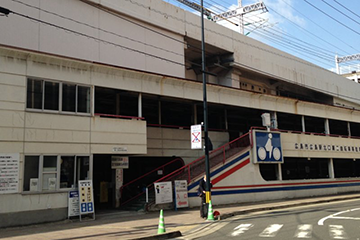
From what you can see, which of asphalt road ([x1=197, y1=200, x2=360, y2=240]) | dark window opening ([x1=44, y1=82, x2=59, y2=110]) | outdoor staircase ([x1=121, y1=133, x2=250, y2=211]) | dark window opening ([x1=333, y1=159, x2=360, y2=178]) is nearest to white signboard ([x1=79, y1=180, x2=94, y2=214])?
outdoor staircase ([x1=121, y1=133, x2=250, y2=211])

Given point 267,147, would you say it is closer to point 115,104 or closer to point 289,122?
point 115,104

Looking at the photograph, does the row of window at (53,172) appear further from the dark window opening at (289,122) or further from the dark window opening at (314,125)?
the dark window opening at (314,125)

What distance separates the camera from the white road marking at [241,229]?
11353 millimetres

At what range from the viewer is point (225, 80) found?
112 feet

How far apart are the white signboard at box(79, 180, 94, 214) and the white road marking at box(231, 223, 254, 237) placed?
6.84 m

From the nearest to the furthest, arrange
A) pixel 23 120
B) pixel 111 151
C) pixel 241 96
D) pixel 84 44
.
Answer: pixel 23 120 → pixel 111 151 → pixel 84 44 → pixel 241 96

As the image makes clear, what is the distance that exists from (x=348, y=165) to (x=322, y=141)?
1011cm

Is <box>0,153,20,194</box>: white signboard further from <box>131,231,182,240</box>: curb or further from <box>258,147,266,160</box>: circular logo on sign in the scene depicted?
<box>258,147,266,160</box>: circular logo on sign

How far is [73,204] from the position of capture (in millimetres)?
15531

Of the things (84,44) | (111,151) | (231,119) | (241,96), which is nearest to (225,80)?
(231,119)

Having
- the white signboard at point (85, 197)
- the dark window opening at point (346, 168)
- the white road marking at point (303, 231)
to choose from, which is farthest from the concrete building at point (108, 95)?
the white road marking at point (303, 231)

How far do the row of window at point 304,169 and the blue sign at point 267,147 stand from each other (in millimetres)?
1202

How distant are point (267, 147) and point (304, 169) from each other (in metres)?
9.56

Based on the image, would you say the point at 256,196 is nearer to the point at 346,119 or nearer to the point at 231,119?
the point at 231,119
